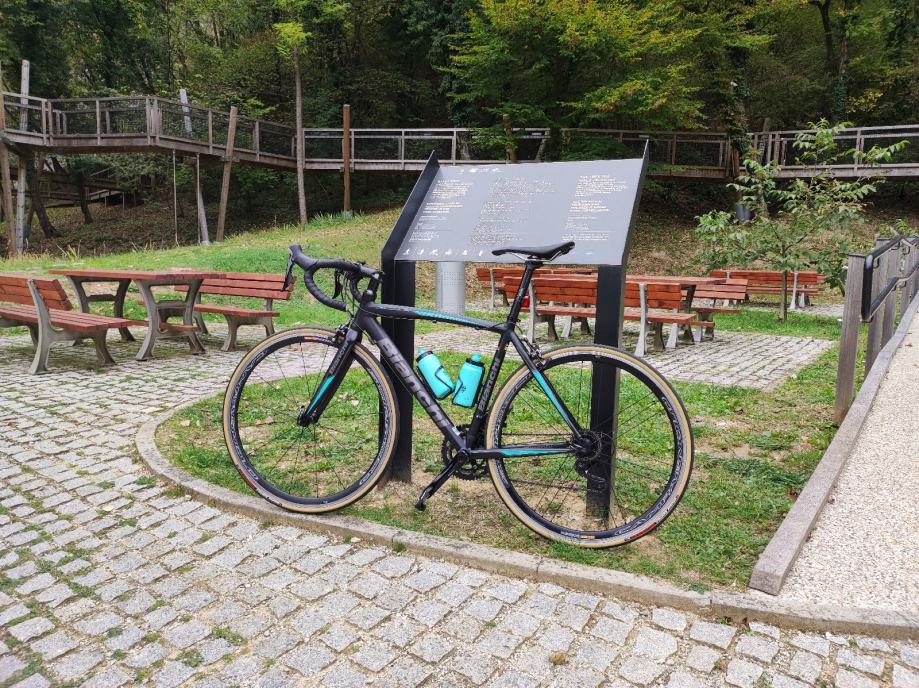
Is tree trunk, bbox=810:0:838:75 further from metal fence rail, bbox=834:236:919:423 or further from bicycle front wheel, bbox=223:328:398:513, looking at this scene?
bicycle front wheel, bbox=223:328:398:513

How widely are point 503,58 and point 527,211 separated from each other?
64.6 feet

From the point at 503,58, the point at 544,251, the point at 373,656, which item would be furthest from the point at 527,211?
the point at 503,58

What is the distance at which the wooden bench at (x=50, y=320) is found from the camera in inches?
269

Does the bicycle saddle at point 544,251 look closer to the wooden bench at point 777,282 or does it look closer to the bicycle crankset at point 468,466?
the bicycle crankset at point 468,466

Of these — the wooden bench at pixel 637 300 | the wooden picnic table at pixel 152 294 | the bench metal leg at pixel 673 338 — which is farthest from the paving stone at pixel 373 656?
the bench metal leg at pixel 673 338

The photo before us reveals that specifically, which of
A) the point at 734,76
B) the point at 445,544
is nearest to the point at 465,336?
the point at 445,544

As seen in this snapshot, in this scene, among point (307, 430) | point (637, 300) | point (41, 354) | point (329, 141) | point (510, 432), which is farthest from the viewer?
point (329, 141)

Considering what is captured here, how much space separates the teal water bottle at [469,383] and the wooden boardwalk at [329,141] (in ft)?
62.5

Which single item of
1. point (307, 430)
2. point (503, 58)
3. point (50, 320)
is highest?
point (503, 58)

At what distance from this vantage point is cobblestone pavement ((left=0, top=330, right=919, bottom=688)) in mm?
2156

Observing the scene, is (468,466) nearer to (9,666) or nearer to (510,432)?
(510,432)

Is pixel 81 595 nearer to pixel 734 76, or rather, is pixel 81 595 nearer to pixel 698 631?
pixel 698 631

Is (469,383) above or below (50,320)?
above

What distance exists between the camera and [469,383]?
3.12m
